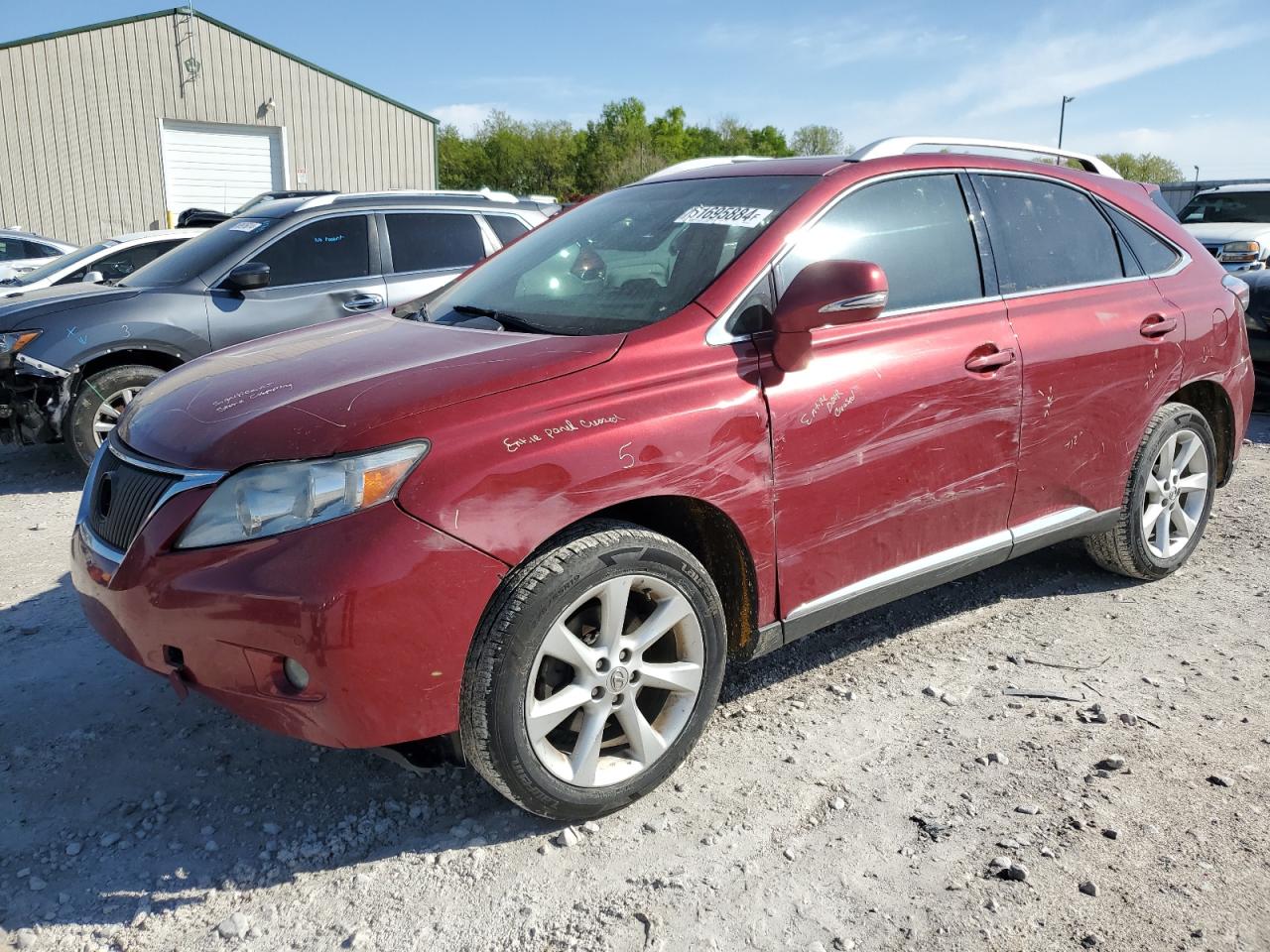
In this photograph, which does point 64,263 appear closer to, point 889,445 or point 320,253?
point 320,253

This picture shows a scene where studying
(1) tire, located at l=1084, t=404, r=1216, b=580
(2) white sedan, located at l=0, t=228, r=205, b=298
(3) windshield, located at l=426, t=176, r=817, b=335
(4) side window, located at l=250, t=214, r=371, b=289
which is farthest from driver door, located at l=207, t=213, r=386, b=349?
(1) tire, located at l=1084, t=404, r=1216, b=580

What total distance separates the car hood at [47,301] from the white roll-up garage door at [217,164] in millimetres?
20737

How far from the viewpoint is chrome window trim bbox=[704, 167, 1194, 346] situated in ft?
9.43

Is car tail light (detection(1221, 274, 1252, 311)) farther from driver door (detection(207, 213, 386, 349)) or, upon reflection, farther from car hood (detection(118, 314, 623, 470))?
A: driver door (detection(207, 213, 386, 349))

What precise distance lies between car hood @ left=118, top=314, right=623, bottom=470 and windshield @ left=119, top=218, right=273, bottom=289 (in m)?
3.74

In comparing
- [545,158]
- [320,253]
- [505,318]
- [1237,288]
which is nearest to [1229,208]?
[1237,288]

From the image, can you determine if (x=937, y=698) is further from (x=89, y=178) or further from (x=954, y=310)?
(x=89, y=178)

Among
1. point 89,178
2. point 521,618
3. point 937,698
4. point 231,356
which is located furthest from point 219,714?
point 89,178

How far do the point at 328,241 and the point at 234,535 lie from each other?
491 cm

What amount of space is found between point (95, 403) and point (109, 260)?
3.80 metres

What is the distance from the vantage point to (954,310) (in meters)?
3.38

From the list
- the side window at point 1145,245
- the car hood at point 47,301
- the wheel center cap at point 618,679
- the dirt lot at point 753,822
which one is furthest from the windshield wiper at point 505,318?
the car hood at point 47,301

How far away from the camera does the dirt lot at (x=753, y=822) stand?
2.32 metres

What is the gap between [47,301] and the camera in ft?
20.5
